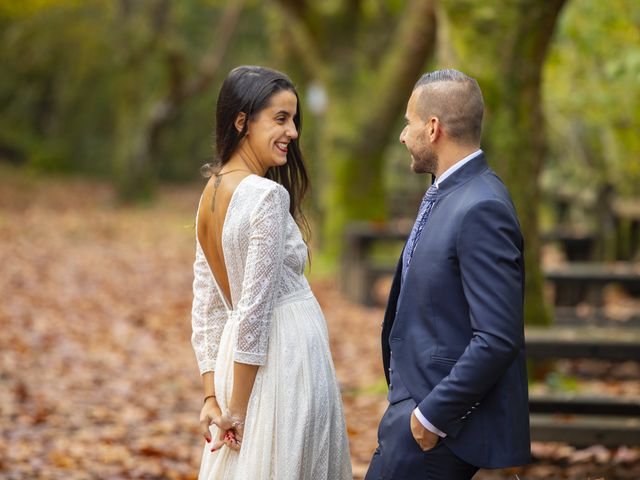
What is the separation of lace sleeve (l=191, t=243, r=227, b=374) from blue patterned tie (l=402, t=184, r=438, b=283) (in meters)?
0.74

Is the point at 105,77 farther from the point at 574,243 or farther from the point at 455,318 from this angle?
the point at 455,318

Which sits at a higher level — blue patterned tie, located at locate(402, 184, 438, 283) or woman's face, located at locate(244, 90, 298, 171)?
woman's face, located at locate(244, 90, 298, 171)

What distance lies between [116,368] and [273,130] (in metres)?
6.78

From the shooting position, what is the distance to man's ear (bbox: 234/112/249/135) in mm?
3574

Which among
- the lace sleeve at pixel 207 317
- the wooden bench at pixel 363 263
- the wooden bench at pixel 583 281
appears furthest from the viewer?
the wooden bench at pixel 363 263

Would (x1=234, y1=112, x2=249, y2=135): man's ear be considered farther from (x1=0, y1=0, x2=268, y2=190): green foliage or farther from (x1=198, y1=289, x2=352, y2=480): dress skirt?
(x1=0, y1=0, x2=268, y2=190): green foliage

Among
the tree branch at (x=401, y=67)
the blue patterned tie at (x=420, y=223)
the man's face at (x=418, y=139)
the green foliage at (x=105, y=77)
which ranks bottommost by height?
the blue patterned tie at (x=420, y=223)

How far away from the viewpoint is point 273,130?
357 centimetres

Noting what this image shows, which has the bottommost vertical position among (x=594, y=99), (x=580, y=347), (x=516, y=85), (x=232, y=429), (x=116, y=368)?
(x=116, y=368)

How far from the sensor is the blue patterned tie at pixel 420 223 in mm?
3348

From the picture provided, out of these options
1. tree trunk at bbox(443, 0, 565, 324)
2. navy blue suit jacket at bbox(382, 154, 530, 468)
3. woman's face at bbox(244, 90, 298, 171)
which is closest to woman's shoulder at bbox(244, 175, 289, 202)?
woman's face at bbox(244, 90, 298, 171)

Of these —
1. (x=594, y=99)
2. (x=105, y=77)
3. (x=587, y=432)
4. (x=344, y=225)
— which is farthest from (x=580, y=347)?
(x=105, y=77)

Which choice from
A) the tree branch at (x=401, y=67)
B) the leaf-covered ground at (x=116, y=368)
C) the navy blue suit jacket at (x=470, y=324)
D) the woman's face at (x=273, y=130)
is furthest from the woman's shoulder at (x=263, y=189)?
the tree branch at (x=401, y=67)

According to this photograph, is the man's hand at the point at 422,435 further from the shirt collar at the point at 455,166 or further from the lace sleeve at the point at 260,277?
the shirt collar at the point at 455,166
